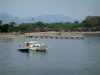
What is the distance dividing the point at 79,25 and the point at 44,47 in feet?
60.1

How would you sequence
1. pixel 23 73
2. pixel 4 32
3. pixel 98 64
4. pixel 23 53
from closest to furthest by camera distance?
pixel 23 73
pixel 98 64
pixel 23 53
pixel 4 32

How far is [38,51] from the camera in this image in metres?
13.8

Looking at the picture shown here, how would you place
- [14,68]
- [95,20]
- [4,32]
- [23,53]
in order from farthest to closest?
[95,20], [4,32], [23,53], [14,68]

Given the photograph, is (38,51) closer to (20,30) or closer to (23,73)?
(23,73)

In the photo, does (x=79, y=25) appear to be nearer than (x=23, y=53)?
No

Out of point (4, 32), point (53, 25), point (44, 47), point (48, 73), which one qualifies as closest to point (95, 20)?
point (53, 25)

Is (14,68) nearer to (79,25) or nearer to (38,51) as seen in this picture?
(38,51)

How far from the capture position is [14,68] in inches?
352

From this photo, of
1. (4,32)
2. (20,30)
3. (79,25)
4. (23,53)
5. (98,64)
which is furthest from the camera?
(79,25)

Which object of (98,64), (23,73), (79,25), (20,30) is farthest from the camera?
(79,25)

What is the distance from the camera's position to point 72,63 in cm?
1008

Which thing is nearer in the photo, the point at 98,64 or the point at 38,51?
the point at 98,64

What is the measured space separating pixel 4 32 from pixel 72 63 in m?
14.0

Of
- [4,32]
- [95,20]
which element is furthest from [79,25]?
[4,32]
